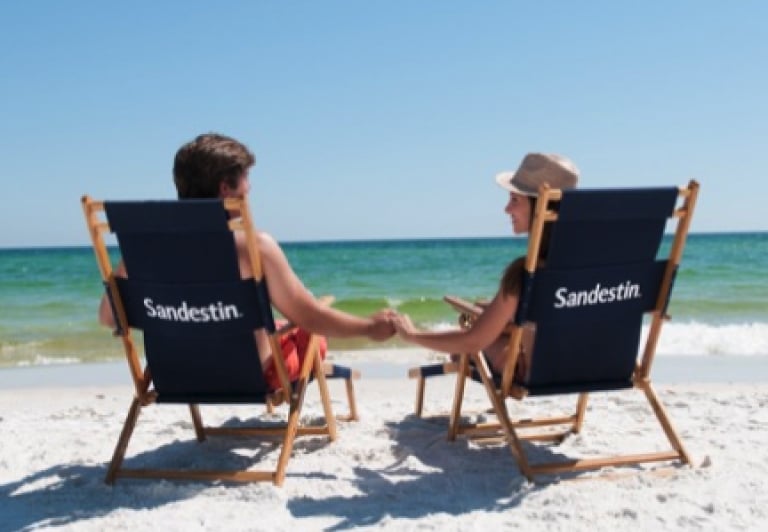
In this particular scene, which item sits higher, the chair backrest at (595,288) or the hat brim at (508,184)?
the hat brim at (508,184)

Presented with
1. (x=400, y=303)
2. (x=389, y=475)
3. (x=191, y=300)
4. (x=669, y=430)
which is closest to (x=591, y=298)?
(x=669, y=430)

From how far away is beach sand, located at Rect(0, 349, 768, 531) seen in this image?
255cm

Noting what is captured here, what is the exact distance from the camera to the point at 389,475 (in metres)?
3.08

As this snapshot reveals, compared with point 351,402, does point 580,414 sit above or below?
above

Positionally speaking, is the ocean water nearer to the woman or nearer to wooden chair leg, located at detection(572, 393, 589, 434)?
wooden chair leg, located at detection(572, 393, 589, 434)

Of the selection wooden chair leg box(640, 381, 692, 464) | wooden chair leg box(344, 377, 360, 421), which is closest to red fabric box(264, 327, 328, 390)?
wooden chair leg box(344, 377, 360, 421)

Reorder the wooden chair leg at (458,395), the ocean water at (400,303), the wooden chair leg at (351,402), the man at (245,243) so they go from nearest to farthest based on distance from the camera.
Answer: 1. the man at (245,243)
2. the wooden chair leg at (458,395)
3. the wooden chair leg at (351,402)
4. the ocean water at (400,303)

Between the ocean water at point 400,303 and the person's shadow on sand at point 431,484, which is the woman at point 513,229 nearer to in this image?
the person's shadow on sand at point 431,484

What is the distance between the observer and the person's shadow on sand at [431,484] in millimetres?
2645

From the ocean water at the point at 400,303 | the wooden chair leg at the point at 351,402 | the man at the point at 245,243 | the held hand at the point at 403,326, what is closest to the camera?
the man at the point at 245,243

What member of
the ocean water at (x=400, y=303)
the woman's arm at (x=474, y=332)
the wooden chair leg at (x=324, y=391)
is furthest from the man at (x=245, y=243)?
the ocean water at (x=400, y=303)

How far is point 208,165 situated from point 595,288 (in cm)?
143

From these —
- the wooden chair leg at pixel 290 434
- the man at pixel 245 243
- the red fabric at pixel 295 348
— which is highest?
the man at pixel 245 243

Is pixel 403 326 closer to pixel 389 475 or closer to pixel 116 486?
pixel 389 475
